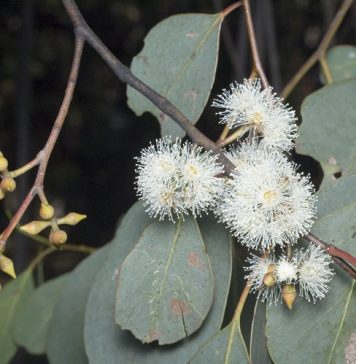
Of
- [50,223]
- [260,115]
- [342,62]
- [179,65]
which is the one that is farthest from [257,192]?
[342,62]

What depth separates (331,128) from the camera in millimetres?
1028

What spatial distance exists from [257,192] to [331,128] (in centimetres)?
28

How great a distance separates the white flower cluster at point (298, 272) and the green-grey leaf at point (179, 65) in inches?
10.4

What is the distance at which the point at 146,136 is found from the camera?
10.1ft

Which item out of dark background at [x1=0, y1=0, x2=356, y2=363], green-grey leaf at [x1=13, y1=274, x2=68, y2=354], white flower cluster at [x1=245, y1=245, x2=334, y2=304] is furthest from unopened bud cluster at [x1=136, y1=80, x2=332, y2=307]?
dark background at [x1=0, y1=0, x2=356, y2=363]

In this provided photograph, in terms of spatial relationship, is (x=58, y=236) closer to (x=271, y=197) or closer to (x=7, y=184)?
(x=7, y=184)

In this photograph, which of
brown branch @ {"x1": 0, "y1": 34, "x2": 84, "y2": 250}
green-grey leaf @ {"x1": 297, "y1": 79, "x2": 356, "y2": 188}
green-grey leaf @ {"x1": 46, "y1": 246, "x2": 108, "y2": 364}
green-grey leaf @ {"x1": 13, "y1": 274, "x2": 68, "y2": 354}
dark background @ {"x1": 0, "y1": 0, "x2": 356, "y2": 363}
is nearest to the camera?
brown branch @ {"x1": 0, "y1": 34, "x2": 84, "y2": 250}

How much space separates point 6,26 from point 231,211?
2.14 metres

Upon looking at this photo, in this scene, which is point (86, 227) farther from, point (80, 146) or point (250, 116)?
point (250, 116)

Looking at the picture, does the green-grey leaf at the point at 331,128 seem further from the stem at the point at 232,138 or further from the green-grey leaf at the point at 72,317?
the green-grey leaf at the point at 72,317

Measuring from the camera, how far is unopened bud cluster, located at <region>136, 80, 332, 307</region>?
795 mm

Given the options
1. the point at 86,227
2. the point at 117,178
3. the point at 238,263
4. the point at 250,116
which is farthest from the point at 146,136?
the point at 250,116

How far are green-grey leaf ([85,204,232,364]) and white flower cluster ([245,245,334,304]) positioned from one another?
0.35 feet

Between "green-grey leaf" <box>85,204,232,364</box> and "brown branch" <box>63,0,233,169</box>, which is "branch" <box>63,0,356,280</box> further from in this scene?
"green-grey leaf" <box>85,204,232,364</box>
